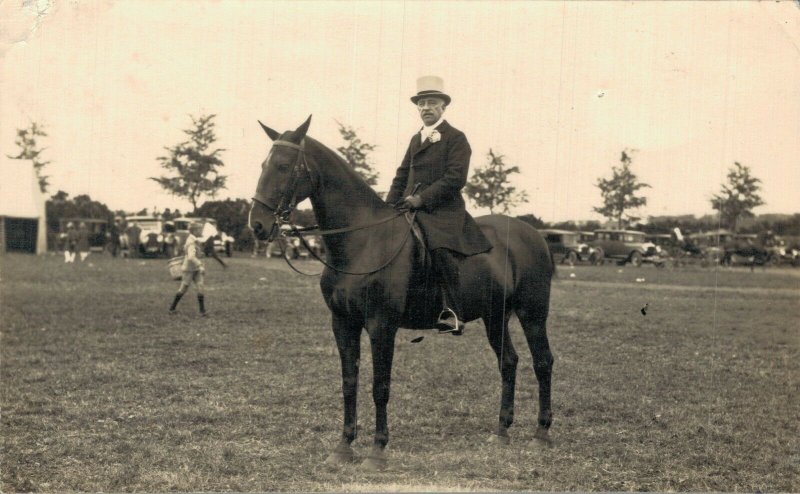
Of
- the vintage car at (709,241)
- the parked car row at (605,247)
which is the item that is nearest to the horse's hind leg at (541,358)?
the vintage car at (709,241)

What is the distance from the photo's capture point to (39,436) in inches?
239

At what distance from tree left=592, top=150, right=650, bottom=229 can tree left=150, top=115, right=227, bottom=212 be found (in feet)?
36.6

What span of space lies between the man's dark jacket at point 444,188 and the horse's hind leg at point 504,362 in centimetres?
83

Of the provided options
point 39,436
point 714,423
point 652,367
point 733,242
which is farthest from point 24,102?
point 733,242

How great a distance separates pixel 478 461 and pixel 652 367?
17.5 feet

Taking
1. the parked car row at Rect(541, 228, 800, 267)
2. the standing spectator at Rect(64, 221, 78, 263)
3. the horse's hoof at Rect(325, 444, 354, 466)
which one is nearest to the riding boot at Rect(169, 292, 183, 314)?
the horse's hoof at Rect(325, 444, 354, 466)

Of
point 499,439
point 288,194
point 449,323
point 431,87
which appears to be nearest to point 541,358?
point 499,439

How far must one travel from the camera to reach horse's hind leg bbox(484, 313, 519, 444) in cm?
629

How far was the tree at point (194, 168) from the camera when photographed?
19.0 meters

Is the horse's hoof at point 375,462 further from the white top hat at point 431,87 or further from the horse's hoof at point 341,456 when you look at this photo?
the white top hat at point 431,87

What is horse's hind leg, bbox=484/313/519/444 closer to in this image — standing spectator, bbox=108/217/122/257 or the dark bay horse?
the dark bay horse

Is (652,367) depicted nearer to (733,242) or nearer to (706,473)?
(706,473)

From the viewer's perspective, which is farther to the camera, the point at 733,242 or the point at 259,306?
the point at 733,242

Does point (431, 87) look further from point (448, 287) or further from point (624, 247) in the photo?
point (624, 247)
